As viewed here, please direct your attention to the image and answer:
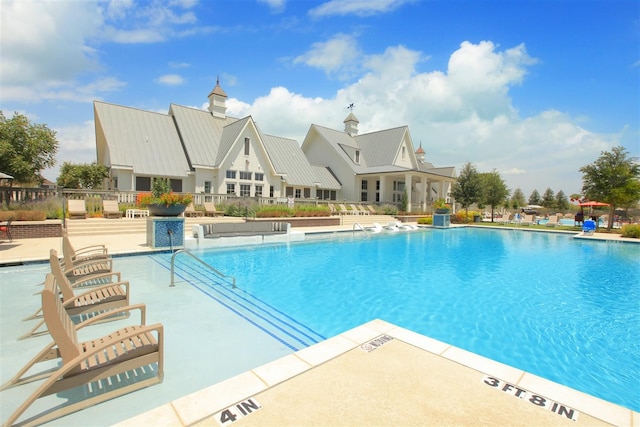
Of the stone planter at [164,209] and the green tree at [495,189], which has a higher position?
the green tree at [495,189]

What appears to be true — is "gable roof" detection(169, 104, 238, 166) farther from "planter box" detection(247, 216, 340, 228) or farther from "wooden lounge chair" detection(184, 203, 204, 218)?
"planter box" detection(247, 216, 340, 228)

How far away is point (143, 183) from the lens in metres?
23.4

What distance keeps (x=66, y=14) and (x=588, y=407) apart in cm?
1454

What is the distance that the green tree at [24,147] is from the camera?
2369cm

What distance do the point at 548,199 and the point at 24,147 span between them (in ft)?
315

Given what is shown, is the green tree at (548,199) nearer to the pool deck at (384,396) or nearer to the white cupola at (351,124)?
the white cupola at (351,124)

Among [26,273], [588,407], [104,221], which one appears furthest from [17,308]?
[104,221]

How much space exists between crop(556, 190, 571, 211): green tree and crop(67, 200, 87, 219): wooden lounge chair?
282 ft

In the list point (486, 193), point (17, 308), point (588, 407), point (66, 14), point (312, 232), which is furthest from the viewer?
point (486, 193)

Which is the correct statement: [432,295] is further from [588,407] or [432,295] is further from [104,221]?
[104,221]

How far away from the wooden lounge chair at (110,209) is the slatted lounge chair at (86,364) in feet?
54.4

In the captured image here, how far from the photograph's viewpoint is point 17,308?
5379 millimetres

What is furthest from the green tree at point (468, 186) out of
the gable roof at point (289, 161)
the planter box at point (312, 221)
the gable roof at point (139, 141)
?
the gable roof at point (139, 141)

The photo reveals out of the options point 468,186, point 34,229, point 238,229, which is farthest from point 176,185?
point 468,186
